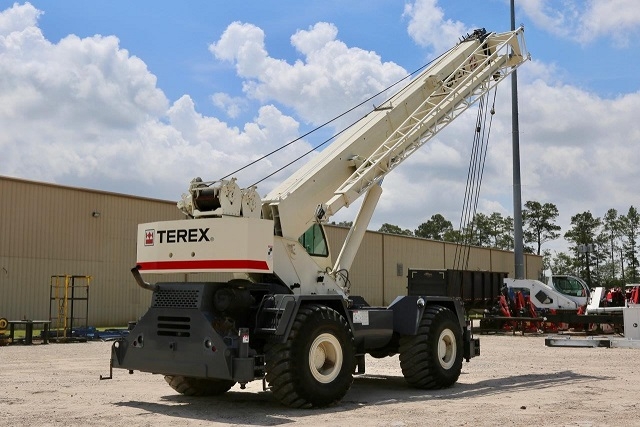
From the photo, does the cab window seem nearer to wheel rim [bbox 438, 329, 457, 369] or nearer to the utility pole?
wheel rim [bbox 438, 329, 457, 369]

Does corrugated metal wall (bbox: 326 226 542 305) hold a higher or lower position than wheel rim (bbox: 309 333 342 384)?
higher

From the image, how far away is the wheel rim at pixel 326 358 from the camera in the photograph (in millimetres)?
11570

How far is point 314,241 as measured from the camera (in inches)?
540

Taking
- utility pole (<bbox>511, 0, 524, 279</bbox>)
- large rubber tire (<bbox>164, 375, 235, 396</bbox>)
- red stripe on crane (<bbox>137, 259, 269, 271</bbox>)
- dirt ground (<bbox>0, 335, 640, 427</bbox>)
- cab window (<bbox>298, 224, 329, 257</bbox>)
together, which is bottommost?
dirt ground (<bbox>0, 335, 640, 427</bbox>)

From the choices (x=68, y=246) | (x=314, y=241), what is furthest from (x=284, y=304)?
(x=68, y=246)

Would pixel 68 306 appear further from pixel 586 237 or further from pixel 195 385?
pixel 586 237

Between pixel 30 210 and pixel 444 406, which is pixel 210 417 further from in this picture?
pixel 30 210

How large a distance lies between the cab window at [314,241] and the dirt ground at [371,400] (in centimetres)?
253

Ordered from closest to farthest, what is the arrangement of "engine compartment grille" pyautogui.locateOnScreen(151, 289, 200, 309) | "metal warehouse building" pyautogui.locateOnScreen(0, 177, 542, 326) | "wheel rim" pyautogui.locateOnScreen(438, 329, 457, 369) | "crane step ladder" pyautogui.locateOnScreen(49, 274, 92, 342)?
"engine compartment grille" pyautogui.locateOnScreen(151, 289, 200, 309), "wheel rim" pyautogui.locateOnScreen(438, 329, 457, 369), "crane step ladder" pyautogui.locateOnScreen(49, 274, 92, 342), "metal warehouse building" pyautogui.locateOnScreen(0, 177, 542, 326)

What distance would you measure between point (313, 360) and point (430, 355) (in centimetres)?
300

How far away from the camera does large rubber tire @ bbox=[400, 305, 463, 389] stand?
13664 mm

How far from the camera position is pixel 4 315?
3067 cm

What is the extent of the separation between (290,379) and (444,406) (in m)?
2.45

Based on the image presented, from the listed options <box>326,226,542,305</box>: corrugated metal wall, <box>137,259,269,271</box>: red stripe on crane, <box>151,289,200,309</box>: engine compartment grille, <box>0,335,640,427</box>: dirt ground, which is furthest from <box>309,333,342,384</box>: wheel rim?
<box>326,226,542,305</box>: corrugated metal wall
